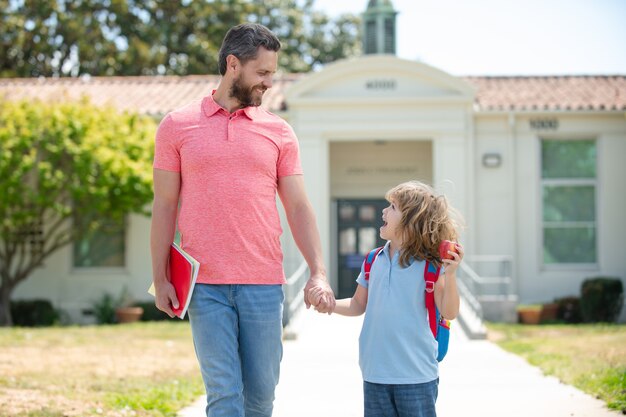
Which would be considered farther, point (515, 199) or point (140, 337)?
point (515, 199)

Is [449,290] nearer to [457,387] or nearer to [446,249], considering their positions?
[446,249]

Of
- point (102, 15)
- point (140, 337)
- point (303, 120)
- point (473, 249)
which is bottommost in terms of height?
point (140, 337)

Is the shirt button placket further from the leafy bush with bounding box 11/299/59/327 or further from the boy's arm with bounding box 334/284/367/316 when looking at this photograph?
the leafy bush with bounding box 11/299/59/327

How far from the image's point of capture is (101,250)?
63.1ft

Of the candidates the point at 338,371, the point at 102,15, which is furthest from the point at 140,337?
the point at 102,15

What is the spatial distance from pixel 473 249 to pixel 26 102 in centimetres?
904

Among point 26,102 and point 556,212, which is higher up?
point 26,102

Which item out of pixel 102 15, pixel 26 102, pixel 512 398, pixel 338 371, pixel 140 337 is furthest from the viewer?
pixel 102 15

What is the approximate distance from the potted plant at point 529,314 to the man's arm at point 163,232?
1348 centimetres

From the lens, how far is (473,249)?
18016 millimetres

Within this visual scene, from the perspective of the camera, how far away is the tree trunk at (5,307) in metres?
17.6

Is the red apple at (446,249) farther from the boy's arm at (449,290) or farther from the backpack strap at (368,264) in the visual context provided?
the backpack strap at (368,264)

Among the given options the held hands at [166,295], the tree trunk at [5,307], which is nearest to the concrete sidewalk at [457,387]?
the held hands at [166,295]

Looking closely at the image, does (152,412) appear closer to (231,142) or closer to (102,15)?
(231,142)
